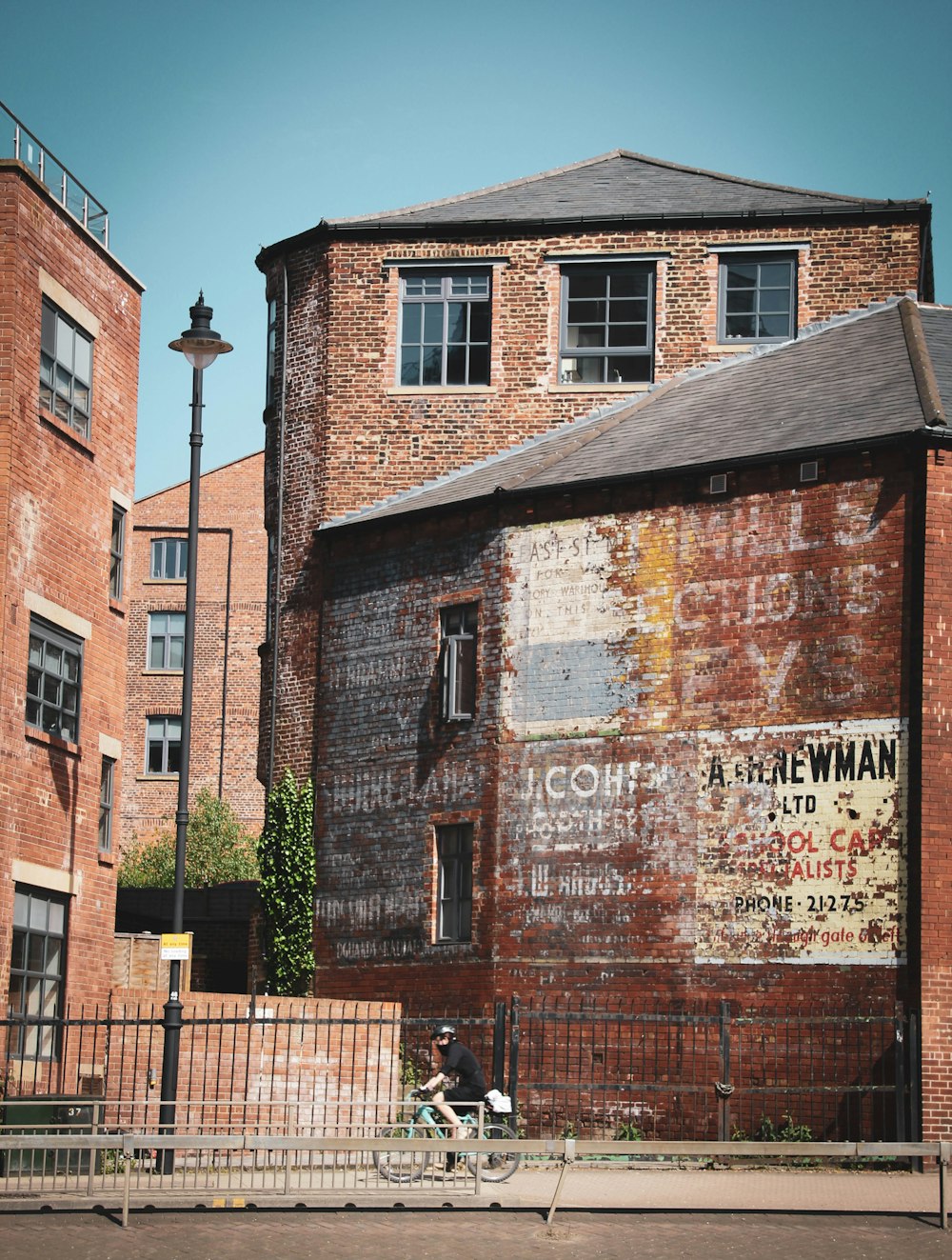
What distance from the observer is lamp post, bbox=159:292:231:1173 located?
18.8 meters

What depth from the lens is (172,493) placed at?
51.6 m

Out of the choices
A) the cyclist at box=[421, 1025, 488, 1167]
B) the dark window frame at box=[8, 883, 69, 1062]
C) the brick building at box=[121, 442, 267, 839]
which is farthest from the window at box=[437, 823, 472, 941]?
the brick building at box=[121, 442, 267, 839]

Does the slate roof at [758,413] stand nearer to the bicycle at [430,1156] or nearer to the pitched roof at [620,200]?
the pitched roof at [620,200]

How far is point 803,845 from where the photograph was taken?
2256 cm

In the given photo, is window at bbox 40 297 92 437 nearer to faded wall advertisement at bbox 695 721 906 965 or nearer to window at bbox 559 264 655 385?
window at bbox 559 264 655 385

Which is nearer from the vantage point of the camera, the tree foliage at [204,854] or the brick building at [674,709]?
the brick building at [674,709]

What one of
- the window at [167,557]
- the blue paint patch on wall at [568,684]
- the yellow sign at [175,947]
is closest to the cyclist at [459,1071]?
the yellow sign at [175,947]

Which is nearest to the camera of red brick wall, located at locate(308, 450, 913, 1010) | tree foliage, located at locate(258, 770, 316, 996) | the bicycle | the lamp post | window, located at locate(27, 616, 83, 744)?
the bicycle

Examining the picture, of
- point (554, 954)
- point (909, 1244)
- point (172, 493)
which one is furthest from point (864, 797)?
point (172, 493)

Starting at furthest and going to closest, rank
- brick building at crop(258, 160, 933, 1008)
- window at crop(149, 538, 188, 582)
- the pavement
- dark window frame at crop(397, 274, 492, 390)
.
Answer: window at crop(149, 538, 188, 582)
dark window frame at crop(397, 274, 492, 390)
brick building at crop(258, 160, 933, 1008)
the pavement

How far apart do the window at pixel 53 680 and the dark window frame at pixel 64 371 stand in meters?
2.73

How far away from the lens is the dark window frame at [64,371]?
2306 cm

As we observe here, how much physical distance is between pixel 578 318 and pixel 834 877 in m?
11.8

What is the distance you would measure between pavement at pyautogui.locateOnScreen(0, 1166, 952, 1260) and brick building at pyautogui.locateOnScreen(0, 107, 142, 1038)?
6.90 metres
